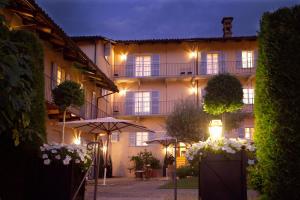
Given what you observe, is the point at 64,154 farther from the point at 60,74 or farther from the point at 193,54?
the point at 193,54

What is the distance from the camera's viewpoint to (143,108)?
27641mm

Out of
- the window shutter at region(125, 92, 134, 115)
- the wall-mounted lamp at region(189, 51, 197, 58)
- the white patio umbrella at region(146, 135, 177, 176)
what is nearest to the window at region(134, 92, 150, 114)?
the window shutter at region(125, 92, 134, 115)

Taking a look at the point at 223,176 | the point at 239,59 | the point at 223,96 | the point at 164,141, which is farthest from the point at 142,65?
the point at 223,176

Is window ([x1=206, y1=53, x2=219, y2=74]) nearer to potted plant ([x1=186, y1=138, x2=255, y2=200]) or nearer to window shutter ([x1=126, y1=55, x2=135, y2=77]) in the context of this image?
window shutter ([x1=126, y1=55, x2=135, y2=77])

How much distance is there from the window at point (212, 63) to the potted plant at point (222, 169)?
21.9m

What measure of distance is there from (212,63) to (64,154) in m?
22.2

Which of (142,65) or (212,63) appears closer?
(212,63)

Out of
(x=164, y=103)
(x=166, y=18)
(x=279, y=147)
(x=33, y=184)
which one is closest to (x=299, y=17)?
(x=279, y=147)

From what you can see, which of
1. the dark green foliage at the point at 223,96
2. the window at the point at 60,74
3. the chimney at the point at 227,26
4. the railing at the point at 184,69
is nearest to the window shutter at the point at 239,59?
the railing at the point at 184,69

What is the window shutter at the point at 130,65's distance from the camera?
1094 inches

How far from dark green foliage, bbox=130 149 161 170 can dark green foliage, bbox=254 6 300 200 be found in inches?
726

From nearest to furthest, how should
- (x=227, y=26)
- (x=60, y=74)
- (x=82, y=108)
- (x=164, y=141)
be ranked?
1. (x=60, y=74)
2. (x=82, y=108)
3. (x=164, y=141)
4. (x=227, y=26)

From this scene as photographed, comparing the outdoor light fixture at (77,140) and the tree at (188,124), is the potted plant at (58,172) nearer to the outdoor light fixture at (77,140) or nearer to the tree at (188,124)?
the outdoor light fixture at (77,140)

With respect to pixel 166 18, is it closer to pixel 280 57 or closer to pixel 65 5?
pixel 65 5
